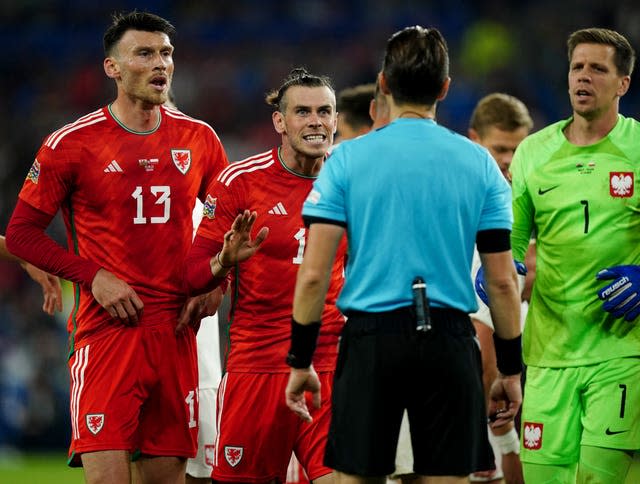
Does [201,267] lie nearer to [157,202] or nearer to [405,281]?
[157,202]

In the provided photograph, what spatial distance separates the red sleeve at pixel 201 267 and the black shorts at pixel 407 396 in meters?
1.56

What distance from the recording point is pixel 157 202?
20.2 feet

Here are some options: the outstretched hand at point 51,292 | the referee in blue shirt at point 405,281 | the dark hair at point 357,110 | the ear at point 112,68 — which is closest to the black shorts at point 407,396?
the referee in blue shirt at point 405,281

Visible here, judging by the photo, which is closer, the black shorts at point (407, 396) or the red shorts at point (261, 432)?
the black shorts at point (407, 396)

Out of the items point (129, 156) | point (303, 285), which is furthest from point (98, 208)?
point (303, 285)

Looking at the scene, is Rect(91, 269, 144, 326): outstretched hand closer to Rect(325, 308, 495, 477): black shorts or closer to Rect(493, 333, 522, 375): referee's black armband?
Rect(325, 308, 495, 477): black shorts

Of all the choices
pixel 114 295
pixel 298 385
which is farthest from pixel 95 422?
pixel 298 385

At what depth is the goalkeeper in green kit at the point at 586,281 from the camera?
582 cm

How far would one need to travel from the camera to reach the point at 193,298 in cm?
614

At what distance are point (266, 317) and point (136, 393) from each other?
2.57 ft

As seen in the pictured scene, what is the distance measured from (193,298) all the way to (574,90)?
2292 millimetres

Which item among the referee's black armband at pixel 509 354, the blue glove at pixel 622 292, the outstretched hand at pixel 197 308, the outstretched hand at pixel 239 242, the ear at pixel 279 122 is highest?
the ear at pixel 279 122

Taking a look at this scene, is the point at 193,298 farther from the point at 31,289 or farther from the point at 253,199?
the point at 31,289

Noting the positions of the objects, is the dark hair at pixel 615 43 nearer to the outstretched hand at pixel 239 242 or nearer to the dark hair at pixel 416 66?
the dark hair at pixel 416 66
